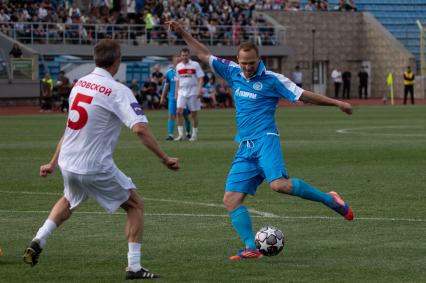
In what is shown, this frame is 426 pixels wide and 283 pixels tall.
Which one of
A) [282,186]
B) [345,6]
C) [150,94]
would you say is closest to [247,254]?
[282,186]

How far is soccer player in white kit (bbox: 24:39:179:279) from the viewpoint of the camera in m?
8.73

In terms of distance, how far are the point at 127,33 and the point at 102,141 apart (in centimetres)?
4758

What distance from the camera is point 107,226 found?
12156 mm

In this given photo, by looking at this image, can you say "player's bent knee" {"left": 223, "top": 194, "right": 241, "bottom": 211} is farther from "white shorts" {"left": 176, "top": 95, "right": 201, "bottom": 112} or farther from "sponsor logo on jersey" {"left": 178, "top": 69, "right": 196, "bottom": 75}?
"sponsor logo on jersey" {"left": 178, "top": 69, "right": 196, "bottom": 75}

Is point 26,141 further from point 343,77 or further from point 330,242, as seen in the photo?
point 343,77

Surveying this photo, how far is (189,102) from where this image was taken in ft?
91.9

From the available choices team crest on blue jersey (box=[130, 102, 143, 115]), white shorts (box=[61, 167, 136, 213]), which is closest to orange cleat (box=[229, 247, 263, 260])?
white shorts (box=[61, 167, 136, 213])

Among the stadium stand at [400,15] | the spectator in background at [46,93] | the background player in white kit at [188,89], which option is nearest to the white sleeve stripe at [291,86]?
the background player in white kit at [188,89]

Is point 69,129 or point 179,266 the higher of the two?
point 69,129

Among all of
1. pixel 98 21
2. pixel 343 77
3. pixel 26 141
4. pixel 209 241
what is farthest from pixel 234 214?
pixel 343 77

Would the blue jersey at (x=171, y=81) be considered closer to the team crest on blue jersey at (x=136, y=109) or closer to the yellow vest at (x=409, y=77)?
the team crest on blue jersey at (x=136, y=109)

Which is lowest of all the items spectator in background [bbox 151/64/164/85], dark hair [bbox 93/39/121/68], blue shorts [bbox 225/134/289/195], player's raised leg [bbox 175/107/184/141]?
spectator in background [bbox 151/64/164/85]

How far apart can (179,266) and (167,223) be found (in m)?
2.99

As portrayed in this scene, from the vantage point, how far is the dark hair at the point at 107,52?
8734 mm
